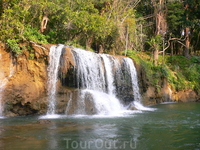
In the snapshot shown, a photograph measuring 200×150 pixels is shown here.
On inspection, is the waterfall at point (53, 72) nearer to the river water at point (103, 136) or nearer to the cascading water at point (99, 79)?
the cascading water at point (99, 79)

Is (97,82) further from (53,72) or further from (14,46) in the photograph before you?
(14,46)

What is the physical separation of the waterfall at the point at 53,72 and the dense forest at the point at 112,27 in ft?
3.69

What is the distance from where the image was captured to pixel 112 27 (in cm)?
1919

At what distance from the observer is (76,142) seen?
6121 mm

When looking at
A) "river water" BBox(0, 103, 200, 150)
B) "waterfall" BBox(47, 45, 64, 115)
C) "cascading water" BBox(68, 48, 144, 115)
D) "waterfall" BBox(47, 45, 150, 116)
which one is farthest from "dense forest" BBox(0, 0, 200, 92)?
"river water" BBox(0, 103, 200, 150)

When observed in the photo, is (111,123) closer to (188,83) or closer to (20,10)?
(20,10)

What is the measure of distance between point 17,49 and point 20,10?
326cm

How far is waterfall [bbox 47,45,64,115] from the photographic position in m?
11.4

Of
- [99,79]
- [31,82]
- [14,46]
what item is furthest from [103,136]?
[14,46]

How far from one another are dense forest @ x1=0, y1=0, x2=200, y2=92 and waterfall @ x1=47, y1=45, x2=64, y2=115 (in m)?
1.12

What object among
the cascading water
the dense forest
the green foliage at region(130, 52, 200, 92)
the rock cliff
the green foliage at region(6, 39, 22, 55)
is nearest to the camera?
the rock cliff

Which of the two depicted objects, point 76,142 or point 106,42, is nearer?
point 76,142

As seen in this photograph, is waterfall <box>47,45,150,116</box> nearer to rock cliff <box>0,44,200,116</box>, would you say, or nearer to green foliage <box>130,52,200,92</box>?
rock cliff <box>0,44,200,116</box>

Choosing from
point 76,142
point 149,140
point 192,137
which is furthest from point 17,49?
point 192,137
